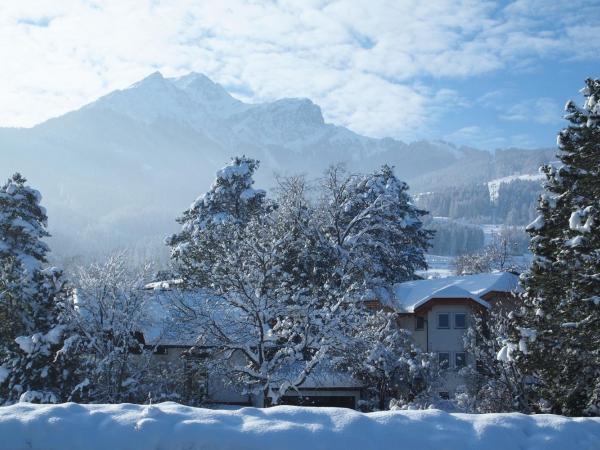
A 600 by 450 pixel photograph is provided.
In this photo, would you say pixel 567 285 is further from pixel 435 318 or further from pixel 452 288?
pixel 435 318

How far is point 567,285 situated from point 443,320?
18.8 m

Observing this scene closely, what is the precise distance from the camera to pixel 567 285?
16.9m

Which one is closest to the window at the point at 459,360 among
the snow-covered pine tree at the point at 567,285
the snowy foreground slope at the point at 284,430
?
the snow-covered pine tree at the point at 567,285

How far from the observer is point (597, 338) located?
1566 cm

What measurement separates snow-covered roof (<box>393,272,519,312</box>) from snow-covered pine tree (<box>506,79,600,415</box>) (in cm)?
1542

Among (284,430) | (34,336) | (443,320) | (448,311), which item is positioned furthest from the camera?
(443,320)

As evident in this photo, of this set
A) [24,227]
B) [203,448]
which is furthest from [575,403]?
[24,227]

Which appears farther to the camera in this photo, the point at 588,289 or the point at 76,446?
the point at 588,289

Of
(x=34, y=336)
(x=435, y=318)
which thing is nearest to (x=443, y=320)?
(x=435, y=318)

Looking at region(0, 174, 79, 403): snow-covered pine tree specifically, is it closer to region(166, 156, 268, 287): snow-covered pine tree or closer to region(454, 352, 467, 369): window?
region(166, 156, 268, 287): snow-covered pine tree

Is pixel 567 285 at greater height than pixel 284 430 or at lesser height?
greater

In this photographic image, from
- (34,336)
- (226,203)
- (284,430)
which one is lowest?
(34,336)

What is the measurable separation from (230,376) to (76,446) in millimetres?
16752

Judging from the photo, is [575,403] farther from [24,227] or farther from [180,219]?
[180,219]
